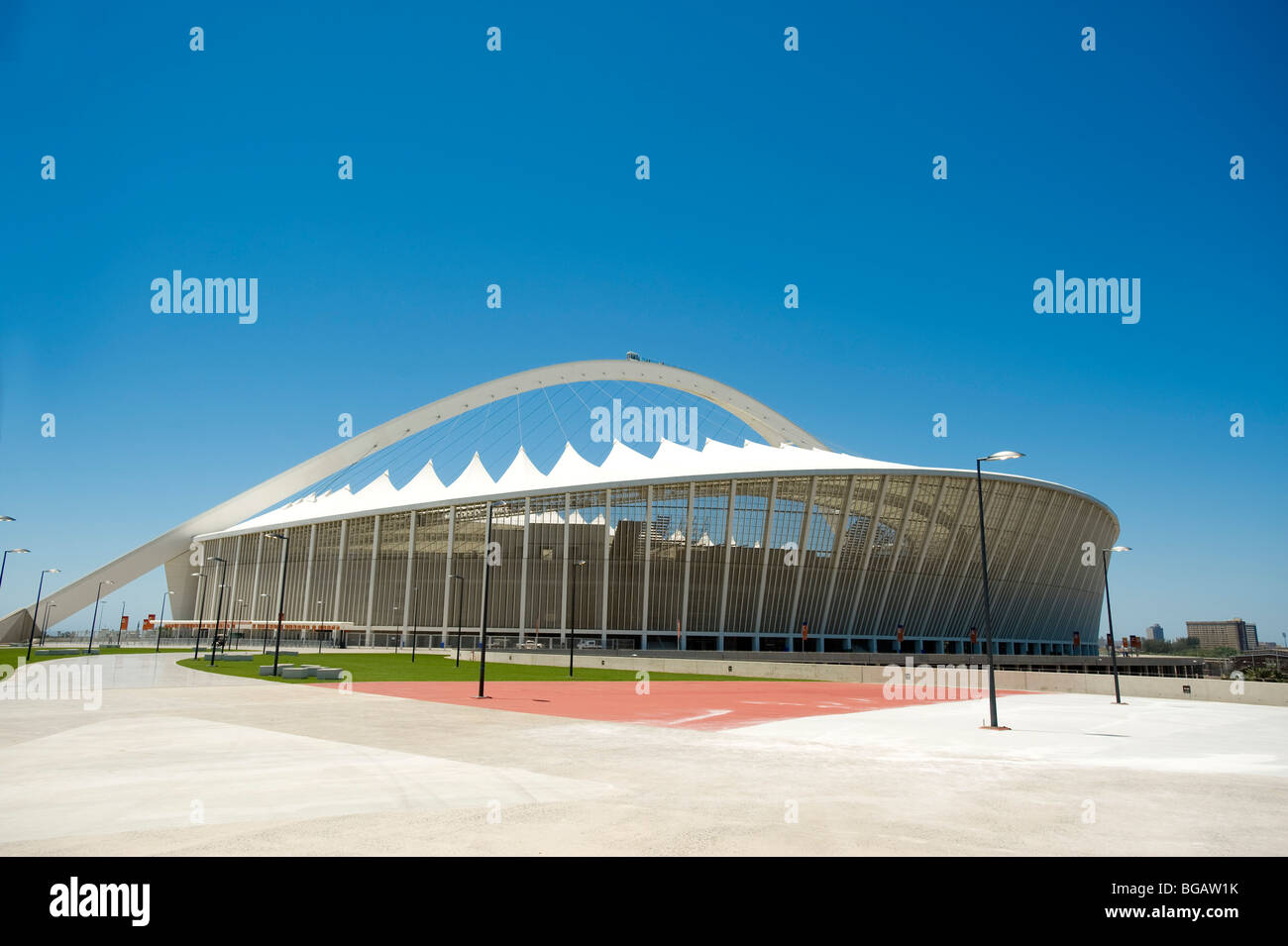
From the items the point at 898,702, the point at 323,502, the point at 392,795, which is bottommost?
the point at 898,702

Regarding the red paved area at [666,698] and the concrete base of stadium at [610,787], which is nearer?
the concrete base of stadium at [610,787]

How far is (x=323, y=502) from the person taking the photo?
78.1m

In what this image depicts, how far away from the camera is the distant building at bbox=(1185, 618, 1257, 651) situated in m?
178

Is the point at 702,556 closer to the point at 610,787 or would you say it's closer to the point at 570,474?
the point at 570,474

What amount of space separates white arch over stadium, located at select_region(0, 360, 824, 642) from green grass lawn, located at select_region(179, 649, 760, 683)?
33.7 m

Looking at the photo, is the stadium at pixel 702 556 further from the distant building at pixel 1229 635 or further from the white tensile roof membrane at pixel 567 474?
the distant building at pixel 1229 635

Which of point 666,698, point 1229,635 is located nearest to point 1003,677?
point 666,698

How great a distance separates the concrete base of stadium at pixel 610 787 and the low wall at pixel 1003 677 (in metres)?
12.9

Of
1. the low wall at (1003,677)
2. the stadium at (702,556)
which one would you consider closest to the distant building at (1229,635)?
the stadium at (702,556)

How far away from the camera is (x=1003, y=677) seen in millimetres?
36031

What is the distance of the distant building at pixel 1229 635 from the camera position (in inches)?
6998
